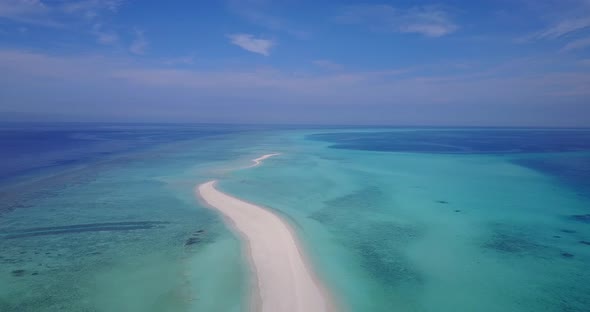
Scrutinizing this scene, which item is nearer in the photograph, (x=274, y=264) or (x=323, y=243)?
(x=274, y=264)

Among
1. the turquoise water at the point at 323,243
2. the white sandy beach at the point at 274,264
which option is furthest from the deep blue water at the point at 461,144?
the white sandy beach at the point at 274,264

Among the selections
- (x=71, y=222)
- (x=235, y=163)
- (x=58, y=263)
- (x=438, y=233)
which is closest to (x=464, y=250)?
(x=438, y=233)

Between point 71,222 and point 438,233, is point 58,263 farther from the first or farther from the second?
point 438,233

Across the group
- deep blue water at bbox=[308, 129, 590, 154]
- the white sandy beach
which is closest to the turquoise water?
the white sandy beach

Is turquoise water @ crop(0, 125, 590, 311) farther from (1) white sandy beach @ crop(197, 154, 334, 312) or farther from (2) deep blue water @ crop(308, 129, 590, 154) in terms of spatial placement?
(2) deep blue water @ crop(308, 129, 590, 154)

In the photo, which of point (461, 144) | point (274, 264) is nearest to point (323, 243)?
point (274, 264)

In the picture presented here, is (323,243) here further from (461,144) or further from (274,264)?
(461,144)
